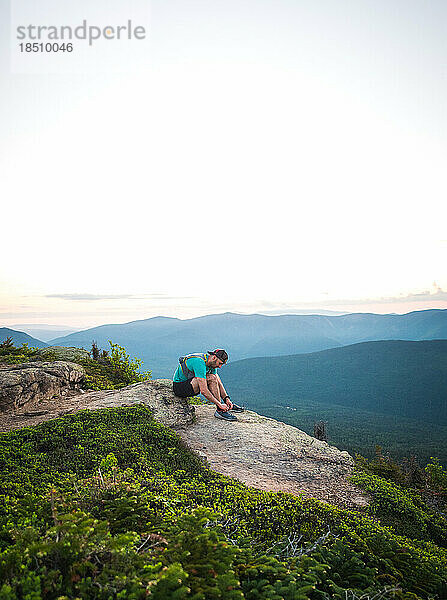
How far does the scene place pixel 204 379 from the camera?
968cm

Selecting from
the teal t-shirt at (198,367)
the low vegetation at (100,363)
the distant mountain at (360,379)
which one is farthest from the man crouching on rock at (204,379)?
the distant mountain at (360,379)

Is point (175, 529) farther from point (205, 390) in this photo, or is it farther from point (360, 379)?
point (360, 379)

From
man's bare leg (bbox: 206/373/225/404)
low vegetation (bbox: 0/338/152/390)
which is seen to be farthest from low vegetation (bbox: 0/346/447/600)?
low vegetation (bbox: 0/338/152/390)

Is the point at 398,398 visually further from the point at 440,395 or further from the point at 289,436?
the point at 289,436

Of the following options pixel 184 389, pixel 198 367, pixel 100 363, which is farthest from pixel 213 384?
pixel 100 363

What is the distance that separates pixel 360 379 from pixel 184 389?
550 ft

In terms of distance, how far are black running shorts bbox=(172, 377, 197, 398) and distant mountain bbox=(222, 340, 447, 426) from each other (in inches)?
4529

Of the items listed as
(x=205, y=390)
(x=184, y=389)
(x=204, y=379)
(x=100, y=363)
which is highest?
(x=204, y=379)

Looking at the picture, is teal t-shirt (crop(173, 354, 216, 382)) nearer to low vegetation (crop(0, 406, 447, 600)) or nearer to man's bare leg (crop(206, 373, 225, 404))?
man's bare leg (crop(206, 373, 225, 404))

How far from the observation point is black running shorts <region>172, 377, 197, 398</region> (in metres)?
10.3

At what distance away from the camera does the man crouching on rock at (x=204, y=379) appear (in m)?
9.75

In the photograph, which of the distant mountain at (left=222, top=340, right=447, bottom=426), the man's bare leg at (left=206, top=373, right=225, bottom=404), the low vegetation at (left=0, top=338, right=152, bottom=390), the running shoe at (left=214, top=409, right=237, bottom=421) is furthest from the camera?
the distant mountain at (left=222, top=340, right=447, bottom=426)

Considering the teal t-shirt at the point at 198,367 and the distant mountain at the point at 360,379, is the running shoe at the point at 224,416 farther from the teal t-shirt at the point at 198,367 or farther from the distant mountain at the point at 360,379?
the distant mountain at the point at 360,379

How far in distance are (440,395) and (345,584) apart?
14955cm
